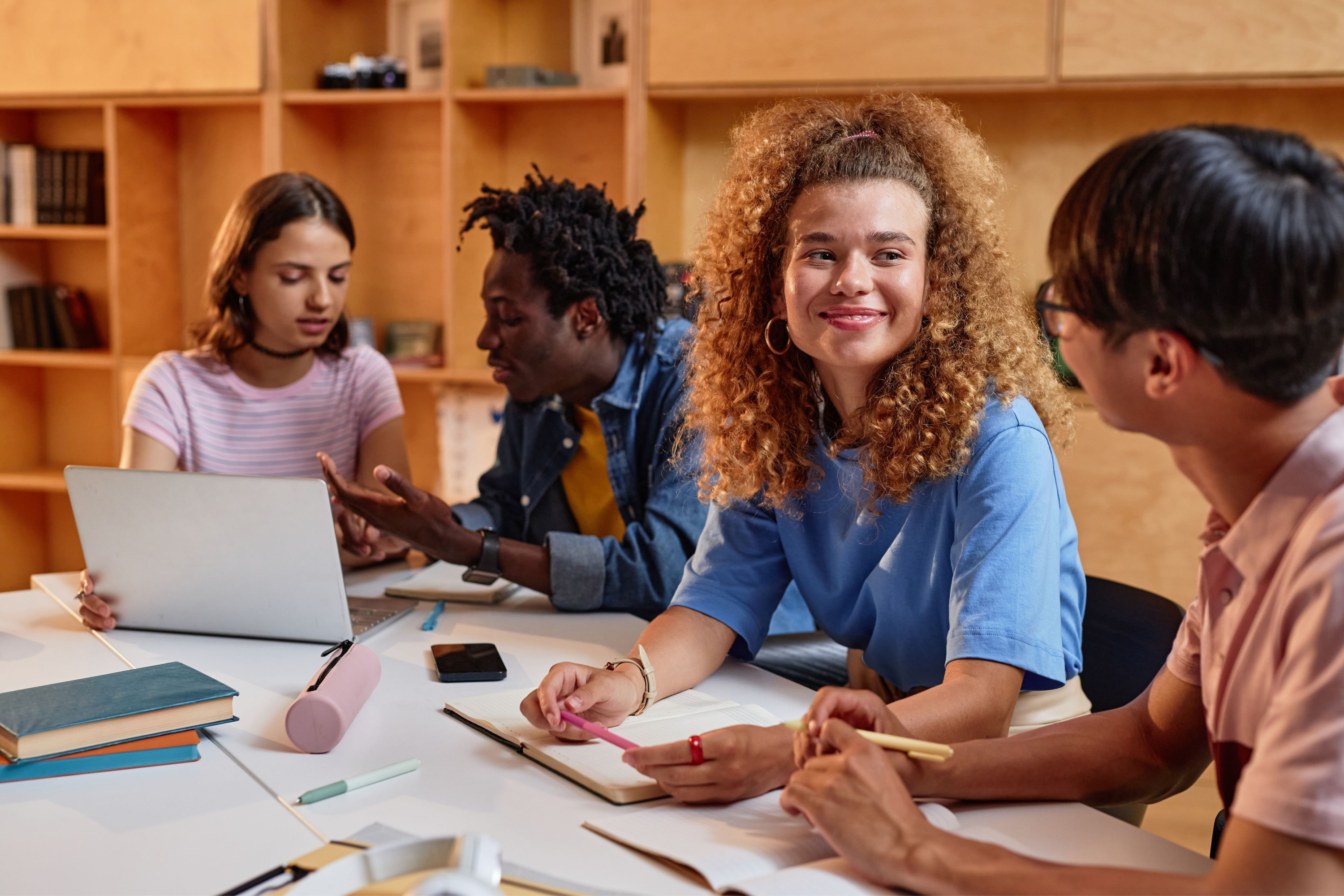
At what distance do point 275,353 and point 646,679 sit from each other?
4.57ft

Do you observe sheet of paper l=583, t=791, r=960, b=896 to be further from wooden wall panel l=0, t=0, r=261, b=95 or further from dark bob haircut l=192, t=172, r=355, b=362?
wooden wall panel l=0, t=0, r=261, b=95

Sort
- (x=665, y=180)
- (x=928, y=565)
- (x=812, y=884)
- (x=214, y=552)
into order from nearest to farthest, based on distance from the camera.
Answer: (x=812, y=884), (x=928, y=565), (x=214, y=552), (x=665, y=180)

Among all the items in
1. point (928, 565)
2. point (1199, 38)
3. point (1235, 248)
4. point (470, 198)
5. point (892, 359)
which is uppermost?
point (1199, 38)

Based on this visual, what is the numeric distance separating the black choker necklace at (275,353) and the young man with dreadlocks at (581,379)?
49cm

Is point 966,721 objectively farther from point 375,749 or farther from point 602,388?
point 602,388

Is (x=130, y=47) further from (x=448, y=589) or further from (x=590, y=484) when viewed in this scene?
(x=448, y=589)

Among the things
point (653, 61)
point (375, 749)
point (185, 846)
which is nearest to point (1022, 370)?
point (375, 749)

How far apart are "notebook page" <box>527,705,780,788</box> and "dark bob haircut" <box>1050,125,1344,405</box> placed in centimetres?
57

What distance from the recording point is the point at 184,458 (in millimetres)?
2230

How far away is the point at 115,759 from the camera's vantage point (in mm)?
1075

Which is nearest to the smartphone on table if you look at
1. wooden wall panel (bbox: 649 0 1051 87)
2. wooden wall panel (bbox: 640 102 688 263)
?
wooden wall panel (bbox: 640 102 688 263)

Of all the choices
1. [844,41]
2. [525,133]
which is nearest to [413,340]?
[525,133]

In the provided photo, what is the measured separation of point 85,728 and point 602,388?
3.73ft

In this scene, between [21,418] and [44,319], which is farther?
[21,418]
